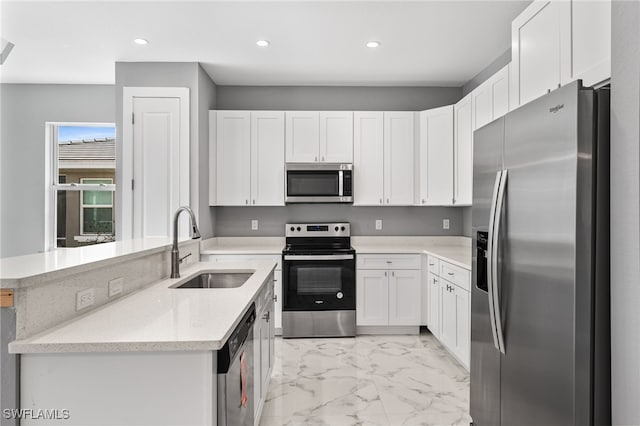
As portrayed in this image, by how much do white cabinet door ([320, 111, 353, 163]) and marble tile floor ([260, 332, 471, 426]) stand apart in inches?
74.9

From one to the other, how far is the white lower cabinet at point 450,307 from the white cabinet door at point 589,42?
61.7 inches

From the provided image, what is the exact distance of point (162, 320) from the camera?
4.49 feet

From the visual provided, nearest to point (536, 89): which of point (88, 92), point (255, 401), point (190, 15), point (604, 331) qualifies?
point (604, 331)

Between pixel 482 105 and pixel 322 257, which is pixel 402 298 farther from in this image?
pixel 482 105

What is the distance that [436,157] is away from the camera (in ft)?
13.0

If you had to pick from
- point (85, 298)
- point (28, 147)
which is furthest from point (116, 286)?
point (28, 147)

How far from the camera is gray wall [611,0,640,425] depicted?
1.23m

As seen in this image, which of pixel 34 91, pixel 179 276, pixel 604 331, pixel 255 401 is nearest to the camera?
pixel 604 331

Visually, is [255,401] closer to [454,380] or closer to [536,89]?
[454,380]

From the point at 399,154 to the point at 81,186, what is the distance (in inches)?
148

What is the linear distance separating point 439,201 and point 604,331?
8.90 ft

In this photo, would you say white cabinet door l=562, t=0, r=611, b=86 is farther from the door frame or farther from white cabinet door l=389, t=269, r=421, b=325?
the door frame

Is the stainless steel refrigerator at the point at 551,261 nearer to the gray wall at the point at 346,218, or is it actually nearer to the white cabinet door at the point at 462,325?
the white cabinet door at the point at 462,325

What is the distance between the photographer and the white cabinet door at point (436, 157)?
12.7ft
